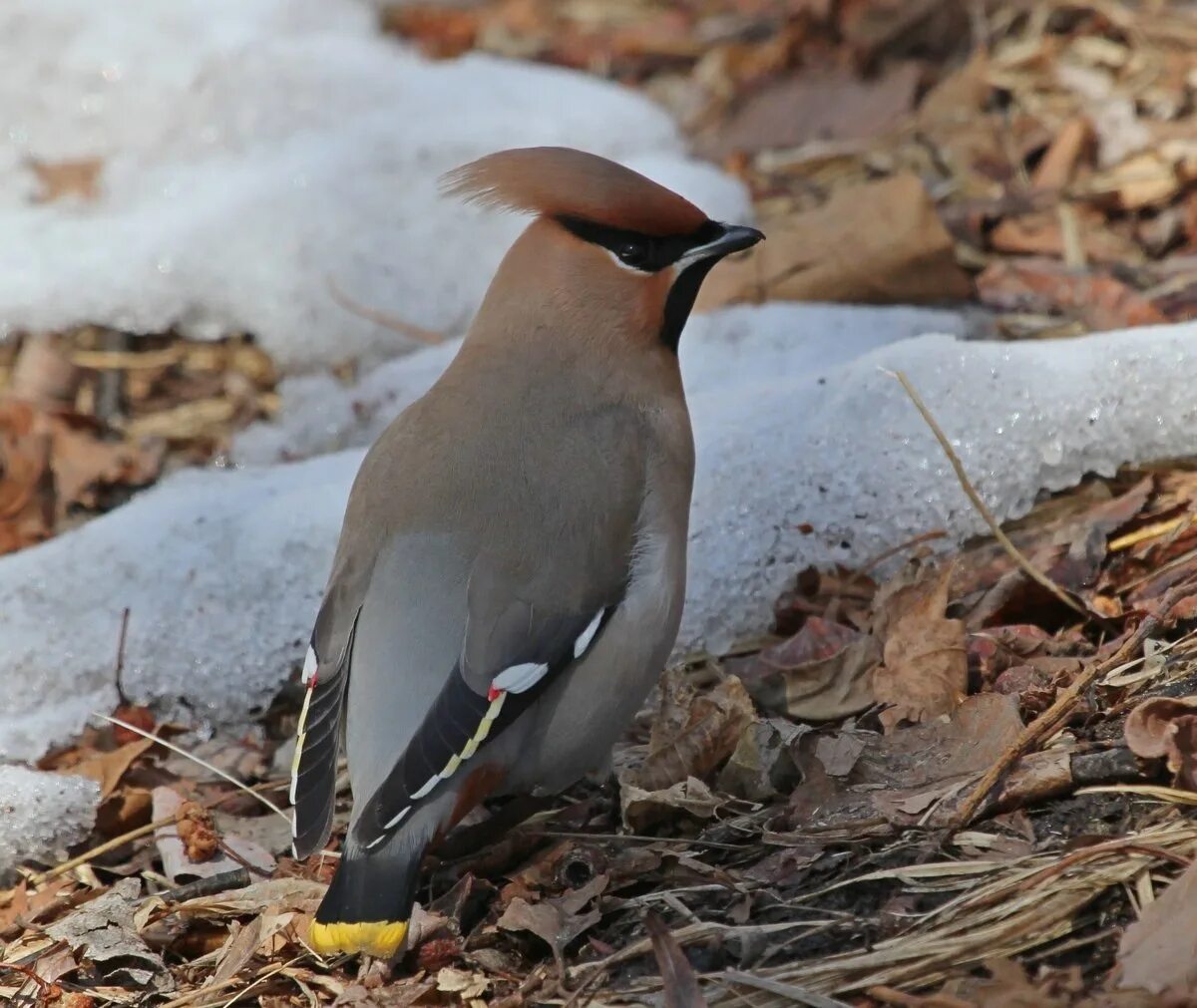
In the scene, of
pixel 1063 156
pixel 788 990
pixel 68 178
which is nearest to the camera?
pixel 788 990

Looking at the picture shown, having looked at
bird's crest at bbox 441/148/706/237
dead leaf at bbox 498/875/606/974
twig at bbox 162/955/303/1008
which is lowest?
twig at bbox 162/955/303/1008

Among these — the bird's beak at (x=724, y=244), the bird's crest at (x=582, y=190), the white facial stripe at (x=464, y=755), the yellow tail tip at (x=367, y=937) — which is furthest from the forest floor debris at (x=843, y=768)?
the bird's crest at (x=582, y=190)

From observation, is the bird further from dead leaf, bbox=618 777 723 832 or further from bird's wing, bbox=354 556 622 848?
dead leaf, bbox=618 777 723 832

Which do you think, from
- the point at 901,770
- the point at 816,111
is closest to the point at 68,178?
the point at 816,111

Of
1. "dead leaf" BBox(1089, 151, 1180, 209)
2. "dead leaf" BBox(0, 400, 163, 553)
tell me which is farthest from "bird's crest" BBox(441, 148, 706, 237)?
"dead leaf" BBox(1089, 151, 1180, 209)

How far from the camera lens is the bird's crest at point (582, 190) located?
11.4ft

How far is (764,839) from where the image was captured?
2.96m

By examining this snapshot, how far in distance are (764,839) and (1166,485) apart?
4.62 ft

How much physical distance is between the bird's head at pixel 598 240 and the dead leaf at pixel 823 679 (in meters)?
0.72

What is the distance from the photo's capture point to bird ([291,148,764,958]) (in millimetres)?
2951

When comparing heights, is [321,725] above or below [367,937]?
above

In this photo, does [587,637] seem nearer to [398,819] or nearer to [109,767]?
[398,819]

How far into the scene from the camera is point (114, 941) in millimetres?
3131

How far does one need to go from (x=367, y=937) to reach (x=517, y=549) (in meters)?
0.76
